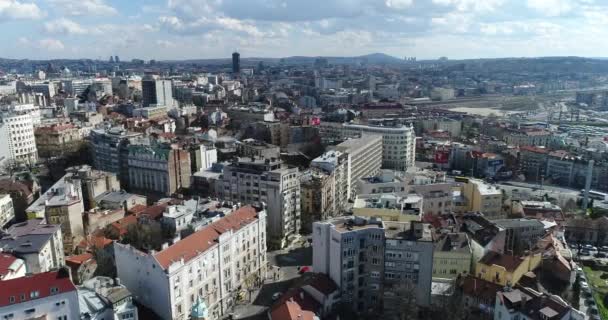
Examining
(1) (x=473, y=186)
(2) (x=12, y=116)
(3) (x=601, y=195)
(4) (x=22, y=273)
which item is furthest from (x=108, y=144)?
(3) (x=601, y=195)

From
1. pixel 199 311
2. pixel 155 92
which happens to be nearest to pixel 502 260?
pixel 199 311

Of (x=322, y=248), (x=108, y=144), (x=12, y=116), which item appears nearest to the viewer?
(x=322, y=248)

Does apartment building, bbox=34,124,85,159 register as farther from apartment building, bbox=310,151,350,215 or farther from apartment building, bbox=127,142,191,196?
apartment building, bbox=310,151,350,215

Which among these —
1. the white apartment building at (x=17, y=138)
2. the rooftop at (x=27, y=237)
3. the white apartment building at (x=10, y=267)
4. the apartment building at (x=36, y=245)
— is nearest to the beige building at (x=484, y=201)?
the apartment building at (x=36, y=245)

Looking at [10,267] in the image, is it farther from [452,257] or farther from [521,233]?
[521,233]

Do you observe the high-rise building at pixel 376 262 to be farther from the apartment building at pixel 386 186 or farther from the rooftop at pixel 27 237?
the rooftop at pixel 27 237

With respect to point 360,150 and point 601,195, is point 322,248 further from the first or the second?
point 601,195
